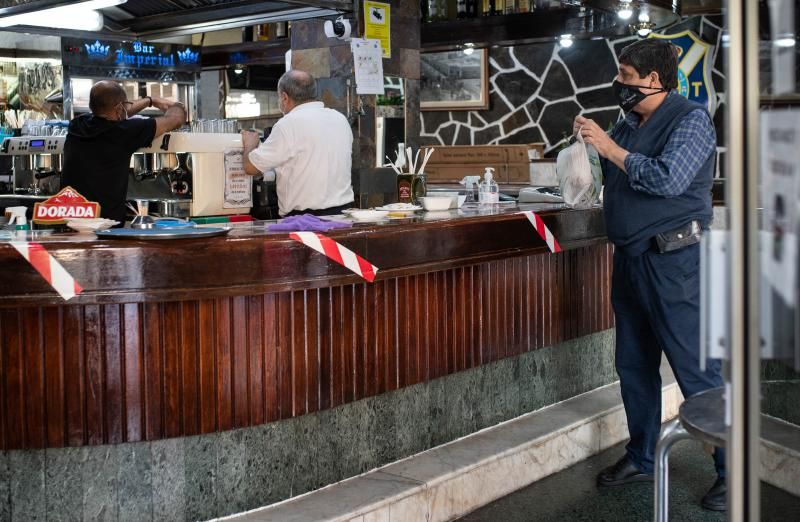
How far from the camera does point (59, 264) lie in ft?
10.3

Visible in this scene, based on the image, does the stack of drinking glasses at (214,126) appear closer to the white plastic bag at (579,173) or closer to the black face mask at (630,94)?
the white plastic bag at (579,173)

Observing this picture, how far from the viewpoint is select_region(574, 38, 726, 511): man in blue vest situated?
152 inches

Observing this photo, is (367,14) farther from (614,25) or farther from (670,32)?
(670,32)

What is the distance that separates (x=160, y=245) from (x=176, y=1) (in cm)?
451

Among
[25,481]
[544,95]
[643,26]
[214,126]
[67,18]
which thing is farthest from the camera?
[544,95]

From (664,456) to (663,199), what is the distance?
6.72 ft

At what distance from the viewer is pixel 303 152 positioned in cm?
522

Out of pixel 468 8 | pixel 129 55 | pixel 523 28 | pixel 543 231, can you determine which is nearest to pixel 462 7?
pixel 468 8

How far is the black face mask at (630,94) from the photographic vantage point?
399 cm

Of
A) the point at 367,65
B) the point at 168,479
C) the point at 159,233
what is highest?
the point at 367,65

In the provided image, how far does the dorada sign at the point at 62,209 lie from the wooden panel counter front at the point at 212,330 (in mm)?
335

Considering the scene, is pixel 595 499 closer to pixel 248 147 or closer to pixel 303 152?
pixel 303 152

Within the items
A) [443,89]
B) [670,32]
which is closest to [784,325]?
[670,32]

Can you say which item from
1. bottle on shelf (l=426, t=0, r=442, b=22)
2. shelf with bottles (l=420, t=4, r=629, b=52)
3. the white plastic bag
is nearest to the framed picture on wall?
bottle on shelf (l=426, t=0, r=442, b=22)
